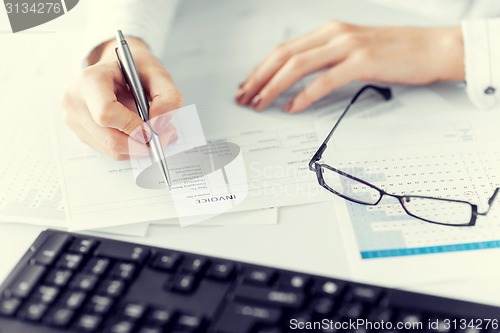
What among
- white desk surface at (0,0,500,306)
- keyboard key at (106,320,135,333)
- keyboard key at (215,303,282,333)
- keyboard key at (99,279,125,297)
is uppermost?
keyboard key at (99,279,125,297)

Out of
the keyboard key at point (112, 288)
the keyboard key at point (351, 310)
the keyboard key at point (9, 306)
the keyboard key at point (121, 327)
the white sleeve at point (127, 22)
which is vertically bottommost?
the keyboard key at point (351, 310)

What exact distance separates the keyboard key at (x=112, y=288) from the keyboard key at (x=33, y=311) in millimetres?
40

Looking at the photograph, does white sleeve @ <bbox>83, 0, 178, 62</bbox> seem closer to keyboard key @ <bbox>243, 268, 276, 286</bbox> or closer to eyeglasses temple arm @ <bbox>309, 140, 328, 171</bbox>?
eyeglasses temple arm @ <bbox>309, 140, 328, 171</bbox>

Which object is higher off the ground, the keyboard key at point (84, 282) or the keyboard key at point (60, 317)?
the keyboard key at point (84, 282)

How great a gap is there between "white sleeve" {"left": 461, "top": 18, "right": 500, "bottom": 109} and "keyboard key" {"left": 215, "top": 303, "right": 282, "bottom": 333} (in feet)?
1.27

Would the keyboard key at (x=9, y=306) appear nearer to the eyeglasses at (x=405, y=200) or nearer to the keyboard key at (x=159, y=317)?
the keyboard key at (x=159, y=317)

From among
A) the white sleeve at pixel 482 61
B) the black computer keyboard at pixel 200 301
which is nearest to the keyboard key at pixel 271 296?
the black computer keyboard at pixel 200 301

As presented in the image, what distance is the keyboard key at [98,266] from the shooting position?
1.35 feet

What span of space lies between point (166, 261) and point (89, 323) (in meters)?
0.07

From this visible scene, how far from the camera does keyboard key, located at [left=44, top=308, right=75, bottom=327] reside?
0.38 meters

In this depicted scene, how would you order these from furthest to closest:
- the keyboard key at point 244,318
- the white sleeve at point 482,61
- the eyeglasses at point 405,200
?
the white sleeve at point 482,61
the eyeglasses at point 405,200
the keyboard key at point 244,318

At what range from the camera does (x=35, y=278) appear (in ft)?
1.36

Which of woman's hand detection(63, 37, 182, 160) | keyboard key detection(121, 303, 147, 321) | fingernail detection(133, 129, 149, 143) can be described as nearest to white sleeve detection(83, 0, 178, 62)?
woman's hand detection(63, 37, 182, 160)

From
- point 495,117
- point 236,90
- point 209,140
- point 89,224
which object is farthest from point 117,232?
point 495,117
